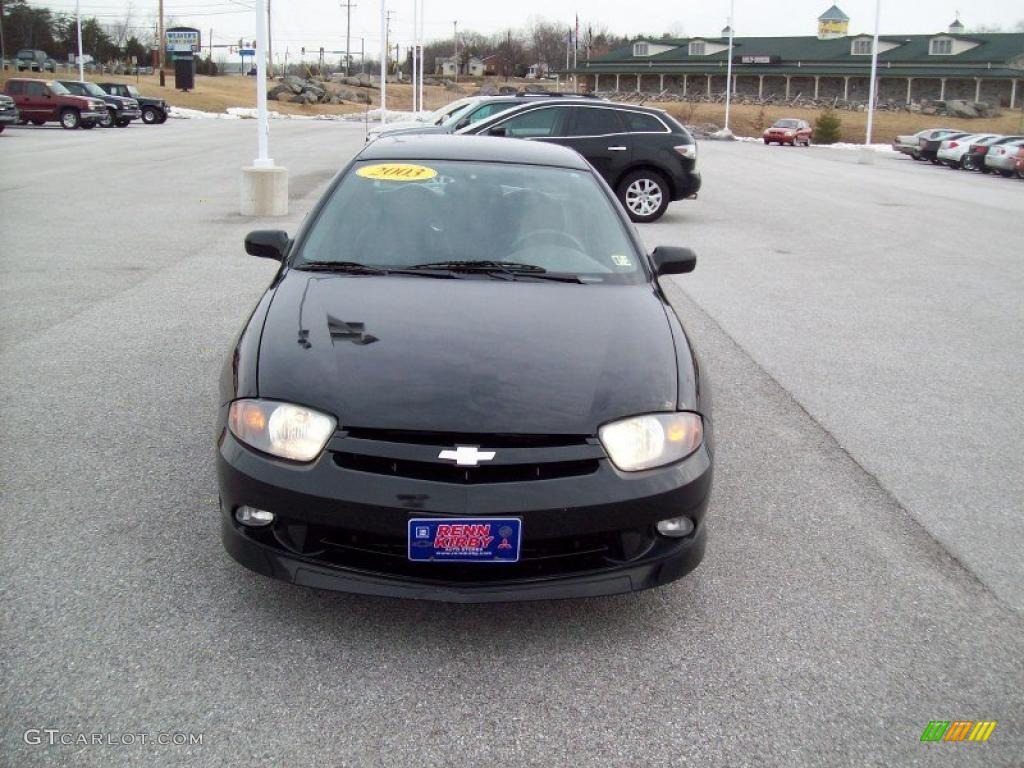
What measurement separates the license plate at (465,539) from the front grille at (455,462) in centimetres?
13

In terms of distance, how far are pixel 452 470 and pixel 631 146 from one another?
13618 millimetres

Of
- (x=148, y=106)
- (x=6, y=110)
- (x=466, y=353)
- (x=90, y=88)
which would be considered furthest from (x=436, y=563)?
(x=148, y=106)

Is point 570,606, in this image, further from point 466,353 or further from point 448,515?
point 466,353

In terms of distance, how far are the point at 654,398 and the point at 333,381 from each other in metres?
1.06

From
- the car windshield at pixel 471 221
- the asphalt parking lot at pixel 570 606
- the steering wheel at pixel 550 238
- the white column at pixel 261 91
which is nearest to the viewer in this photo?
the asphalt parking lot at pixel 570 606

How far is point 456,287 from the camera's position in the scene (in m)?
4.16

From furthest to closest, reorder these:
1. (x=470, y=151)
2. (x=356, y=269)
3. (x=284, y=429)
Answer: (x=470, y=151)
(x=356, y=269)
(x=284, y=429)

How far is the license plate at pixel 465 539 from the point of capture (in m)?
3.08

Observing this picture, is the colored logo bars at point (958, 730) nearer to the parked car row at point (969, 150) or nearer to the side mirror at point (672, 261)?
the side mirror at point (672, 261)

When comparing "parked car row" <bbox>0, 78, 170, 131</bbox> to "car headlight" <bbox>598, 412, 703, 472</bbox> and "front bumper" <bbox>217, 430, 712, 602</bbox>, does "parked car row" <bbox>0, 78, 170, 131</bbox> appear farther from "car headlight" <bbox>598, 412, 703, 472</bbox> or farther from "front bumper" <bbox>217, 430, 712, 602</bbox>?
"car headlight" <bbox>598, 412, 703, 472</bbox>

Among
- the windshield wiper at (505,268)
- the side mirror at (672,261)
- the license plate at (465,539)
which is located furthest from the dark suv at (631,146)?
the license plate at (465,539)

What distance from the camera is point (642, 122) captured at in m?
Result: 16.2

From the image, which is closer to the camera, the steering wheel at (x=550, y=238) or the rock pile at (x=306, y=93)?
the steering wheel at (x=550, y=238)

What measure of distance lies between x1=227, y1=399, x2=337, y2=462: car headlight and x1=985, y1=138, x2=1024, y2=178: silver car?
38.8 metres
